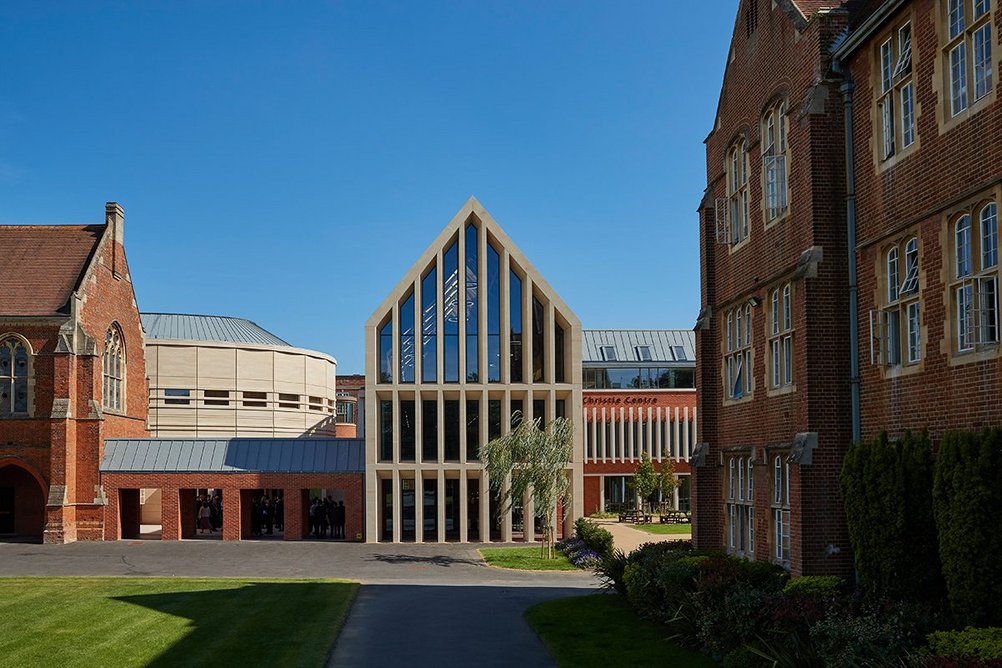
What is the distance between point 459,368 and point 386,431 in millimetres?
3851

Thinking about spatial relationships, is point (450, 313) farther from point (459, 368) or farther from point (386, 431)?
point (386, 431)

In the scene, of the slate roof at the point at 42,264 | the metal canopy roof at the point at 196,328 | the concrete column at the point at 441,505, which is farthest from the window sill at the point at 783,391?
the metal canopy roof at the point at 196,328

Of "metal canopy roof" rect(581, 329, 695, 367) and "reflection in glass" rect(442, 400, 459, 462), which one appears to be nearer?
Result: "reflection in glass" rect(442, 400, 459, 462)

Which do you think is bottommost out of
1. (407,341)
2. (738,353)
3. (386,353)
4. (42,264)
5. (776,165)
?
(738,353)

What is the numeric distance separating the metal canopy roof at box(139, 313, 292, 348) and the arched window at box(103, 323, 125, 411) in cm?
1886

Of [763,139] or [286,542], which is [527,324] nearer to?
[286,542]

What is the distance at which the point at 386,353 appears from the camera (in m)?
41.9

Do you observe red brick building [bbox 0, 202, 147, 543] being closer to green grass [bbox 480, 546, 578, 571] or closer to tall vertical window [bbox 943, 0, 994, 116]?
green grass [bbox 480, 546, 578, 571]

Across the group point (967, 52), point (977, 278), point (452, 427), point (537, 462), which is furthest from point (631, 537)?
point (967, 52)

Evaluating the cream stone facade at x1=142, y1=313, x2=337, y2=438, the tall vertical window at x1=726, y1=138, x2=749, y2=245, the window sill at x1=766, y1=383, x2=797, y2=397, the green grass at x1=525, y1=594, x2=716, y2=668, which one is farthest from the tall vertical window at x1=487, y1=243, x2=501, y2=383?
the window sill at x1=766, y1=383, x2=797, y2=397

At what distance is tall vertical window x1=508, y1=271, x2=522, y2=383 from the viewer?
1650 inches

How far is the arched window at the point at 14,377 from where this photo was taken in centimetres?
4116

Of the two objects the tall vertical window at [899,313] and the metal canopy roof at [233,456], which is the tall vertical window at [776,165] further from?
the metal canopy roof at [233,456]

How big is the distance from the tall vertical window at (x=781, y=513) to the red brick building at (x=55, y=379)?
98.6 ft
